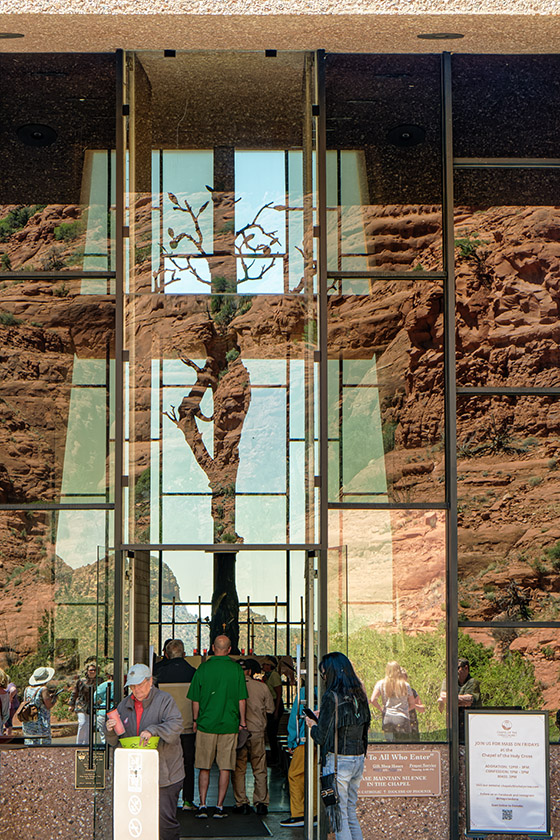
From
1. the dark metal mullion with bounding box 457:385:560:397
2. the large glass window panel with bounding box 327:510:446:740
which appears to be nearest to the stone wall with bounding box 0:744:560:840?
the large glass window panel with bounding box 327:510:446:740

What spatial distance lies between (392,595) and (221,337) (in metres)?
2.28

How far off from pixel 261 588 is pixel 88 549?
817 centimetres

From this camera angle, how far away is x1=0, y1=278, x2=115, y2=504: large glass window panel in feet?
27.5

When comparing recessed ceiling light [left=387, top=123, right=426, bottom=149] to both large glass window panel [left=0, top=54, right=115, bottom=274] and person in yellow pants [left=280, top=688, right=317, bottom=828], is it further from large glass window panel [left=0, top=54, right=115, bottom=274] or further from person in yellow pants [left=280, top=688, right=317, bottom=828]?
person in yellow pants [left=280, top=688, right=317, bottom=828]

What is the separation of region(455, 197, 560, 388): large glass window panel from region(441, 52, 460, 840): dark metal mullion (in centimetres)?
87

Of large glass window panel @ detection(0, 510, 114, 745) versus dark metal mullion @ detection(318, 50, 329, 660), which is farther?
large glass window panel @ detection(0, 510, 114, 745)

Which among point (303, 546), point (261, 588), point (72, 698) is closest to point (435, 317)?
point (303, 546)

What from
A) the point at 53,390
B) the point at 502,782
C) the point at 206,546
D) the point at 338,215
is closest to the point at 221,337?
the point at 338,215

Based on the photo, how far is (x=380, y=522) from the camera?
8.02 metres

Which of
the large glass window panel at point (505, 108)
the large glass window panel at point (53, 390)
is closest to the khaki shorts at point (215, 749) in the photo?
the large glass window panel at point (53, 390)

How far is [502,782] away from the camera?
7.56m

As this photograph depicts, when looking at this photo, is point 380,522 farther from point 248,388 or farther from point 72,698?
point 72,698

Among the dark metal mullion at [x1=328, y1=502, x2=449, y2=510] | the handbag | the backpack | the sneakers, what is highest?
the dark metal mullion at [x1=328, y1=502, x2=449, y2=510]

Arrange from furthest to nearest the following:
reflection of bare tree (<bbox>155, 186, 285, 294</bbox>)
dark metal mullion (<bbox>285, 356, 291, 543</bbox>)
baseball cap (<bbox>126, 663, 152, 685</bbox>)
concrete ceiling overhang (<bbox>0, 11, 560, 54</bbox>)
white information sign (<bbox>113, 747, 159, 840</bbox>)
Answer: reflection of bare tree (<bbox>155, 186, 285, 294</bbox>), dark metal mullion (<bbox>285, 356, 291, 543</bbox>), concrete ceiling overhang (<bbox>0, 11, 560, 54</bbox>), baseball cap (<bbox>126, 663, 152, 685</bbox>), white information sign (<bbox>113, 747, 159, 840</bbox>)
